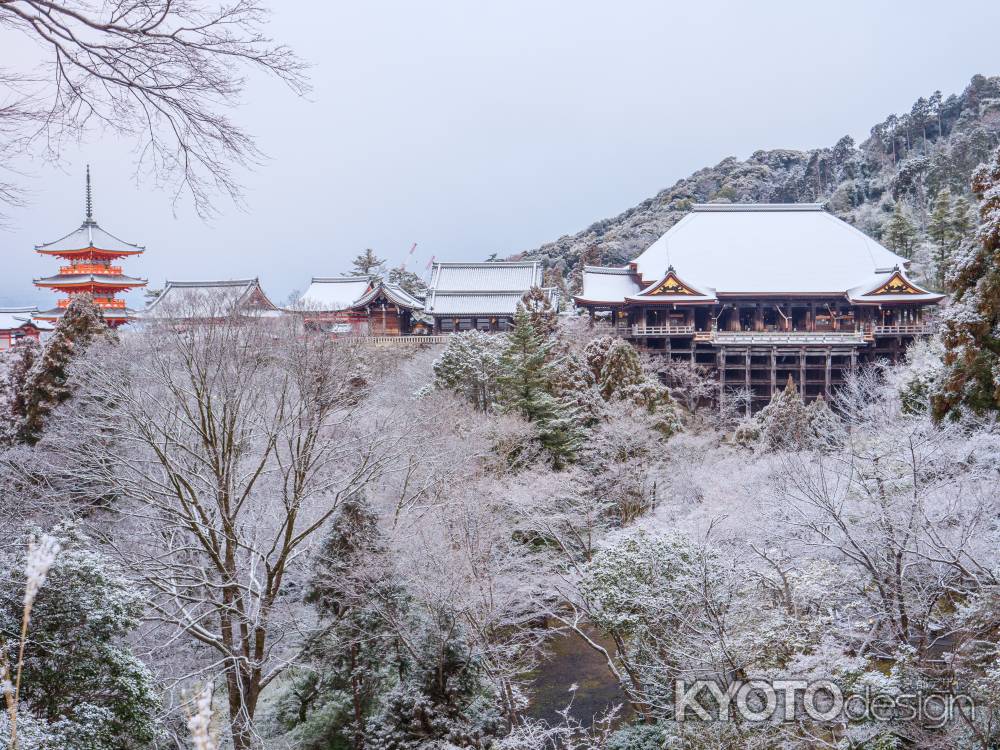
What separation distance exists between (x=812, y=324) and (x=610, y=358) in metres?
17.9

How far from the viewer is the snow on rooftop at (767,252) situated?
32094 millimetres

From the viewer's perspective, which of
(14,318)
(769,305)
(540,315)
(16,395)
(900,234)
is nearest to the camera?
(16,395)

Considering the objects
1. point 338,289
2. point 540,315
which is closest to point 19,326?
point 338,289

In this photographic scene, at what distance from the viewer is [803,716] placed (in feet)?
24.4

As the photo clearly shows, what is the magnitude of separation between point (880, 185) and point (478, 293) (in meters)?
40.9

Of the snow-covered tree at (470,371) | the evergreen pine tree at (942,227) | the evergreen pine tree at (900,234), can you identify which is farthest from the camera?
the evergreen pine tree at (900,234)

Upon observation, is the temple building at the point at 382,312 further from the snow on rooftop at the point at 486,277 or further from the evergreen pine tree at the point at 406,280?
the evergreen pine tree at the point at 406,280

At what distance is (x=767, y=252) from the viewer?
34469 mm

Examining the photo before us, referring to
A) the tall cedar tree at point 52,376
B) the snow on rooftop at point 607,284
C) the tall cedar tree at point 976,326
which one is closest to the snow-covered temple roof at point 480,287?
the snow on rooftop at point 607,284

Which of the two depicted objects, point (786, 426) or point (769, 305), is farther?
point (769, 305)

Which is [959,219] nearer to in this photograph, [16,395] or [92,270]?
[16,395]

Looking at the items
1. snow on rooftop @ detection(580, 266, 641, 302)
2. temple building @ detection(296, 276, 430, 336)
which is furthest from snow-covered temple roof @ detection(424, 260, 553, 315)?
snow on rooftop @ detection(580, 266, 641, 302)

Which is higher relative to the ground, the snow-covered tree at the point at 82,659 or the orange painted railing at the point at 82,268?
the orange painted railing at the point at 82,268

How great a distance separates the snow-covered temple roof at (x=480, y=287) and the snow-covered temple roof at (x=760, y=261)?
144 inches
